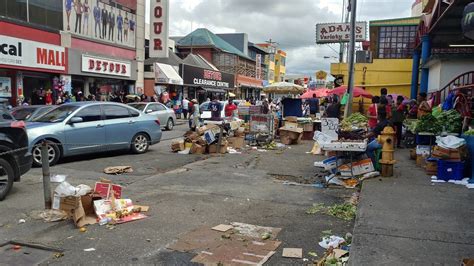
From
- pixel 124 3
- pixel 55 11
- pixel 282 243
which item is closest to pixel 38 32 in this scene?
pixel 55 11

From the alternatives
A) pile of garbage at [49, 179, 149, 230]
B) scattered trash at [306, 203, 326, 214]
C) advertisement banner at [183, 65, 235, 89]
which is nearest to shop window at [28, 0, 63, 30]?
advertisement banner at [183, 65, 235, 89]

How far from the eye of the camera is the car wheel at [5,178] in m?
7.38

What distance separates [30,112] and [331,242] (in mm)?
10589

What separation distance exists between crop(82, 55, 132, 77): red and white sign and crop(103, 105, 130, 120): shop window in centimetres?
1250

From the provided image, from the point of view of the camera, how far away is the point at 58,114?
11.4 metres

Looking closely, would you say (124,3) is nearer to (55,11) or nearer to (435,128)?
(55,11)

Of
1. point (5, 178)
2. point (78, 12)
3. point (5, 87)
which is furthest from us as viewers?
point (78, 12)

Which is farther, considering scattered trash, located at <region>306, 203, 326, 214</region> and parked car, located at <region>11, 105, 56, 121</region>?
parked car, located at <region>11, 105, 56, 121</region>

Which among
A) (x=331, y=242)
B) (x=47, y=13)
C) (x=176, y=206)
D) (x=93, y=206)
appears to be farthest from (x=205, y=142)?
(x=47, y=13)

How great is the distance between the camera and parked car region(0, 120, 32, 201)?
743 centimetres

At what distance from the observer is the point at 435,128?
9.70 m

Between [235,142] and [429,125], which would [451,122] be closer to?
[429,125]

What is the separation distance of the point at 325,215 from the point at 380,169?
2758 millimetres

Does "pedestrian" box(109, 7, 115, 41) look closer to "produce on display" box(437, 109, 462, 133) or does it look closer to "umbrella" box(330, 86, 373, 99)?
"umbrella" box(330, 86, 373, 99)
